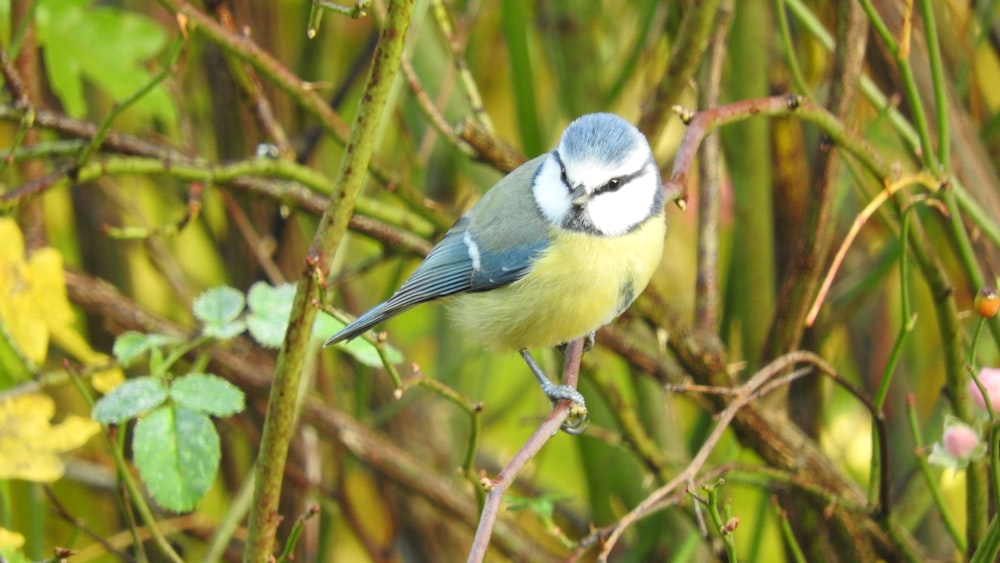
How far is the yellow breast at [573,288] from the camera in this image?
70.4 inches

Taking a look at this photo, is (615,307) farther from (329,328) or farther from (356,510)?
(356,510)

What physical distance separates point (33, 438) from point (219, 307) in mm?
302

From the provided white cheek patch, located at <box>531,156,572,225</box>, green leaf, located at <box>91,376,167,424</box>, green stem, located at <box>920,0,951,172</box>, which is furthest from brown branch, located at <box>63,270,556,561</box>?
green stem, located at <box>920,0,951,172</box>

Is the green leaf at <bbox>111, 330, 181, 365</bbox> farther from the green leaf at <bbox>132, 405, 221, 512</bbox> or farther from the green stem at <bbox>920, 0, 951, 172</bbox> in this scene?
the green stem at <bbox>920, 0, 951, 172</bbox>

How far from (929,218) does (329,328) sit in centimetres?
122

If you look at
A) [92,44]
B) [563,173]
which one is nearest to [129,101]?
[92,44]

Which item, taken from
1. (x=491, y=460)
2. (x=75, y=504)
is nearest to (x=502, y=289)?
(x=491, y=460)

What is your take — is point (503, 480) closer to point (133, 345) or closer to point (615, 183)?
point (133, 345)

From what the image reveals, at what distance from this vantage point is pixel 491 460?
9.31 ft

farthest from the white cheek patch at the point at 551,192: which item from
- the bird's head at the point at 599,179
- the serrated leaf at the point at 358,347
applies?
the serrated leaf at the point at 358,347

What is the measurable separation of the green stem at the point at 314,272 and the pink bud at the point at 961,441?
768 millimetres

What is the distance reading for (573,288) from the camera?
1.81m

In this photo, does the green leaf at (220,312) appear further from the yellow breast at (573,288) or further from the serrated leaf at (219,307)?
the yellow breast at (573,288)

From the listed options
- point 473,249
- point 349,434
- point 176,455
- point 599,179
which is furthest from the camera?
point 349,434
